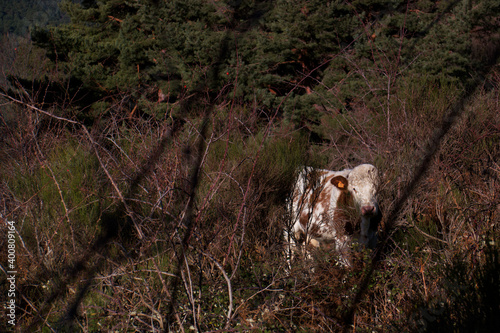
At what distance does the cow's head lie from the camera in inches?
131

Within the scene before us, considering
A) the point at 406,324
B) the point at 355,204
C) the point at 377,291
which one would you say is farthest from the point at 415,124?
the point at 406,324

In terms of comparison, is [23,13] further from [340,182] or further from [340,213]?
[340,213]

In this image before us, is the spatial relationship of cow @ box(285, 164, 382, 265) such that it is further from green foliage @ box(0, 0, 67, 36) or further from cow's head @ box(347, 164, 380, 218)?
green foliage @ box(0, 0, 67, 36)

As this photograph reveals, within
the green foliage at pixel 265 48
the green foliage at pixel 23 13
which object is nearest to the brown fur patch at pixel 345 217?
the green foliage at pixel 265 48

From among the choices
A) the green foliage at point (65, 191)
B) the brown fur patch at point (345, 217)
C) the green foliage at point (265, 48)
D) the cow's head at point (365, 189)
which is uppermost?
the green foliage at point (265, 48)

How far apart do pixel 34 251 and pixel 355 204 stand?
274 cm

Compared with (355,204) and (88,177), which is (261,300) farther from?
(88,177)

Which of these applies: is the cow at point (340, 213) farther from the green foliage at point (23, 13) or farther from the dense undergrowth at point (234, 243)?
the green foliage at point (23, 13)

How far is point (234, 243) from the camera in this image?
356cm

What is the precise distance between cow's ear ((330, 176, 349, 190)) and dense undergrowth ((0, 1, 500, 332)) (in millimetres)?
565

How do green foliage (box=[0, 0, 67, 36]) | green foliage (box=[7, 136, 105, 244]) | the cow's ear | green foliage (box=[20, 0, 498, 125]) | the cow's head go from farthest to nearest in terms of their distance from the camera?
green foliage (box=[0, 0, 67, 36]) < green foliage (box=[20, 0, 498, 125]) < green foliage (box=[7, 136, 105, 244]) < the cow's ear < the cow's head

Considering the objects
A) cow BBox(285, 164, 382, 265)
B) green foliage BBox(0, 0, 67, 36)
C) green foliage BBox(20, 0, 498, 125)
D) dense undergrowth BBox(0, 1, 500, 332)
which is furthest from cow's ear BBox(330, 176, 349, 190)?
green foliage BBox(0, 0, 67, 36)

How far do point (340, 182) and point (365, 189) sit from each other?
220 mm

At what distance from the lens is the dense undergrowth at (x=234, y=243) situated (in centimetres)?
262
